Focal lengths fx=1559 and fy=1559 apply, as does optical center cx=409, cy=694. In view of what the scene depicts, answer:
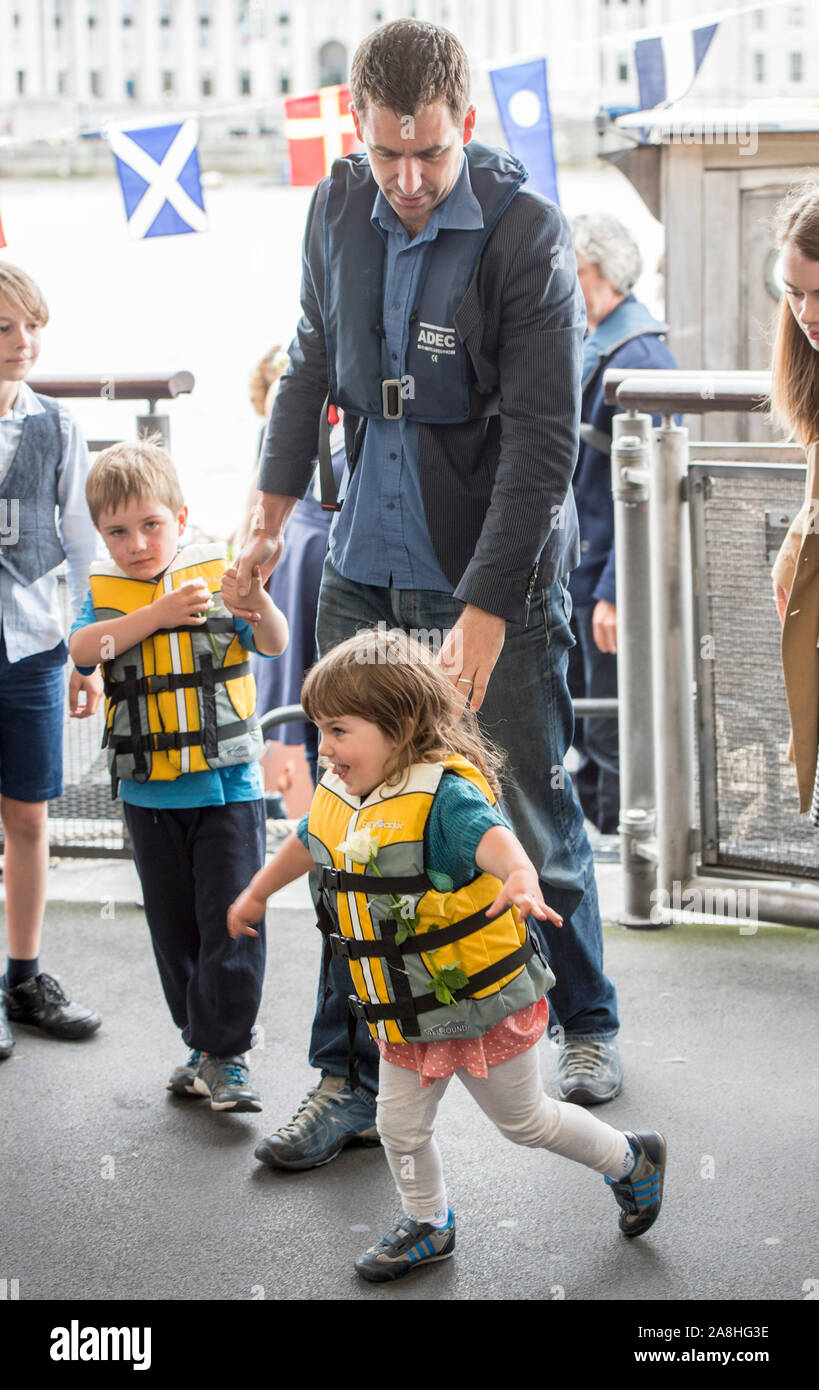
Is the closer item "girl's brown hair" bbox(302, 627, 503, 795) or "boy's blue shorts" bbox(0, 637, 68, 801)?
"girl's brown hair" bbox(302, 627, 503, 795)

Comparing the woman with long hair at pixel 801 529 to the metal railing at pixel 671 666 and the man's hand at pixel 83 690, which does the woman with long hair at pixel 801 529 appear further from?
the man's hand at pixel 83 690

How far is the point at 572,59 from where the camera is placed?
247 feet

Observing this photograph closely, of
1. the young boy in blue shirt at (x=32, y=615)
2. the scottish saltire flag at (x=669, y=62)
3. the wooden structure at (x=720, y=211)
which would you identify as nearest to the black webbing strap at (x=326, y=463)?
the young boy in blue shirt at (x=32, y=615)

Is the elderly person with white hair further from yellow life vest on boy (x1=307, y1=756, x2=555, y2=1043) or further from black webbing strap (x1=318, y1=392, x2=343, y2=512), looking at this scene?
yellow life vest on boy (x1=307, y1=756, x2=555, y2=1043)

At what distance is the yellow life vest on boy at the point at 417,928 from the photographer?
88.4 inches

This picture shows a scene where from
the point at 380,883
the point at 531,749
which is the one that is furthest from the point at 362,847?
the point at 531,749

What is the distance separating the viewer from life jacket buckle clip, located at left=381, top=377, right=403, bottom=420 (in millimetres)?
2611

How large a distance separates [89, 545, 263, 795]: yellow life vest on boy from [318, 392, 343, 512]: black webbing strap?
29 cm

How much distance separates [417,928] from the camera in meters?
2.27

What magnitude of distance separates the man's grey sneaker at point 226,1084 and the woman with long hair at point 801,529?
1208 millimetres

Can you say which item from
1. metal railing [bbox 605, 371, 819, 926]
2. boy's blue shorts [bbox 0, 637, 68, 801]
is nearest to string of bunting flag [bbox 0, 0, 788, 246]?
metal railing [bbox 605, 371, 819, 926]

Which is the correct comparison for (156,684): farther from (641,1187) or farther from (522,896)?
(641,1187)

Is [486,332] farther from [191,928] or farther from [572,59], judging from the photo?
[572,59]
